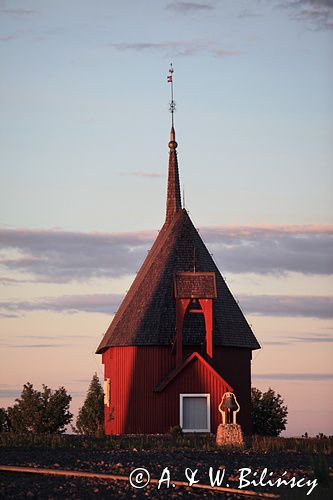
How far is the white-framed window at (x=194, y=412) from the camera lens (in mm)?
40219

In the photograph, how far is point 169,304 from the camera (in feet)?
140

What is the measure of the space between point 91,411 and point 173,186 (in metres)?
13.5

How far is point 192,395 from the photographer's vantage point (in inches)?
1588

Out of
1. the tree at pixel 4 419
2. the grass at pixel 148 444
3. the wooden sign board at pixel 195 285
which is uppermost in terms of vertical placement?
the wooden sign board at pixel 195 285

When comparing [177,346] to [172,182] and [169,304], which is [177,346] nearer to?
[169,304]

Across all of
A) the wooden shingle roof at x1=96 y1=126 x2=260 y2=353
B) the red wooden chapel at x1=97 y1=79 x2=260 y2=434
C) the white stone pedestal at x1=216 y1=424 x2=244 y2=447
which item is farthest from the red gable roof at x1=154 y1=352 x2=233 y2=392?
the white stone pedestal at x1=216 y1=424 x2=244 y2=447

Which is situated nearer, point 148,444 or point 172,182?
point 148,444

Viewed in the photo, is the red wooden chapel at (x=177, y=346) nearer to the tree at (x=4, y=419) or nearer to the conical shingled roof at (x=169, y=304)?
the conical shingled roof at (x=169, y=304)

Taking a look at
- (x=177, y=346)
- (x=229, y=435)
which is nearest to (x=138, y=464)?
(x=229, y=435)

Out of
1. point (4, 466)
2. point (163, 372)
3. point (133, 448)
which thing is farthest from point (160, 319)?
point (4, 466)

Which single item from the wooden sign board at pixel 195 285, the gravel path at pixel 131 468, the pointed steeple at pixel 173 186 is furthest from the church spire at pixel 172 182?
the gravel path at pixel 131 468

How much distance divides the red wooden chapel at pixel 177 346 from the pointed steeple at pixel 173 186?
5.53 feet

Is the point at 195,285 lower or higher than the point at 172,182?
lower

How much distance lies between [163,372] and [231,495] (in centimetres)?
2279
